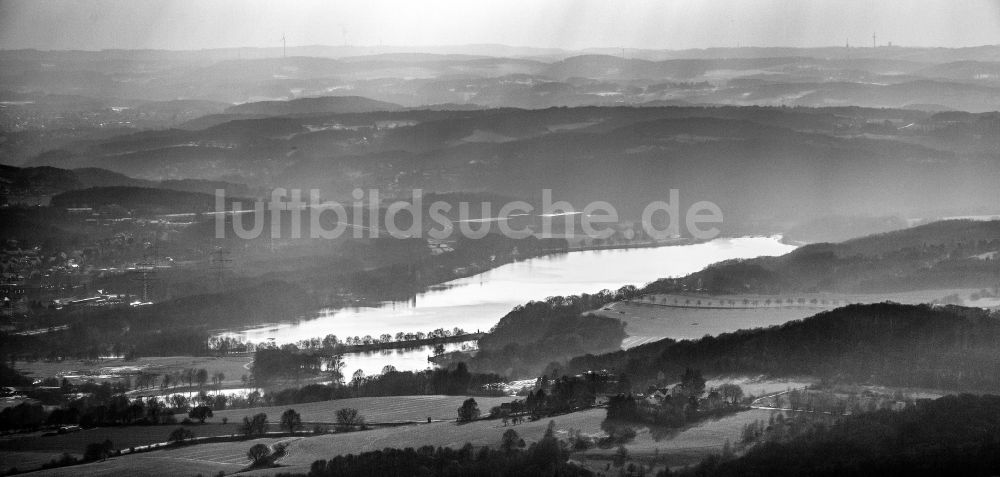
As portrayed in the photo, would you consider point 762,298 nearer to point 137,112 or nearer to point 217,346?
point 217,346

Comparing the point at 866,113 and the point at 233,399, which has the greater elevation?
the point at 866,113

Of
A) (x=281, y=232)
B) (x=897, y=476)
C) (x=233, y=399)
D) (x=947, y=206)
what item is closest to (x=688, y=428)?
(x=897, y=476)

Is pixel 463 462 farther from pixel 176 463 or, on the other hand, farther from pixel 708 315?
pixel 708 315

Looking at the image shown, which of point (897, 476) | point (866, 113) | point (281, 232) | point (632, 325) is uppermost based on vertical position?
point (866, 113)

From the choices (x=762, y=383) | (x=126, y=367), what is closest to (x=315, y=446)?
(x=762, y=383)

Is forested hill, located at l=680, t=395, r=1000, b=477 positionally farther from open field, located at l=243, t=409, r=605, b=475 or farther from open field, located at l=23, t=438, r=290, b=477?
open field, located at l=23, t=438, r=290, b=477

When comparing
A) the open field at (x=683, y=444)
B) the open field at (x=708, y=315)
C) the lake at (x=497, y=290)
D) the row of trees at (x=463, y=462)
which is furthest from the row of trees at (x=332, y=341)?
the open field at (x=683, y=444)
